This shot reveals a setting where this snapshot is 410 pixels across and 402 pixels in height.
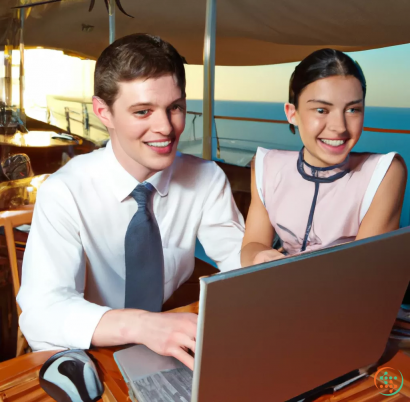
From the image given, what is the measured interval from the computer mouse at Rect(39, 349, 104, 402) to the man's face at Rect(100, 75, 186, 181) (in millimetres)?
612

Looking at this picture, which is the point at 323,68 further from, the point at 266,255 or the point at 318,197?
the point at 266,255

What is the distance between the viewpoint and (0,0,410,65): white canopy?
1182 millimetres

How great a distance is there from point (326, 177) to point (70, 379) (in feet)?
2.81

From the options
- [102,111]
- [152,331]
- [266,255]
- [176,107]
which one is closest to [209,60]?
[176,107]

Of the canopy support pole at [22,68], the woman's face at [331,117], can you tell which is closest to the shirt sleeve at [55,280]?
the canopy support pole at [22,68]

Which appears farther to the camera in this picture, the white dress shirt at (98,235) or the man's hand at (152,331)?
the white dress shirt at (98,235)

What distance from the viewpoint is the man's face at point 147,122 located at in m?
1.07

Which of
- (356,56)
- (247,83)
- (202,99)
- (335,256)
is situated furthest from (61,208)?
(356,56)

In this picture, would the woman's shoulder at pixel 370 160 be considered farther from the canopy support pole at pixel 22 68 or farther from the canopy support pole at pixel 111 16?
the canopy support pole at pixel 22 68

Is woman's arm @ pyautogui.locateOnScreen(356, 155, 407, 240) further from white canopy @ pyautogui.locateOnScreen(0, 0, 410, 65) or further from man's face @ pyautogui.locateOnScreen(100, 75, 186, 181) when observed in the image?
man's face @ pyautogui.locateOnScreen(100, 75, 186, 181)

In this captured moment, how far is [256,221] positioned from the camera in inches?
50.0

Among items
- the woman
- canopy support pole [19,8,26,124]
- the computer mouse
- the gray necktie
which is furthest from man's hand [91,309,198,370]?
canopy support pole [19,8,26,124]

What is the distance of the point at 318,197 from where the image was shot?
120 centimetres

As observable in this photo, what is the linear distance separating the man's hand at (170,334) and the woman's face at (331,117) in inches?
25.6
